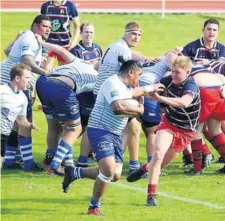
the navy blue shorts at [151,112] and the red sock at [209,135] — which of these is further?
the red sock at [209,135]

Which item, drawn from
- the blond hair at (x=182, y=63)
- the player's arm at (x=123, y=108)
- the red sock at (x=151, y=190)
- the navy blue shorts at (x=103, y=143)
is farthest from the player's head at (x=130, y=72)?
the red sock at (x=151, y=190)

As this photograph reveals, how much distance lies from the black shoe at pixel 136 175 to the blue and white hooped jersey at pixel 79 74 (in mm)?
1776

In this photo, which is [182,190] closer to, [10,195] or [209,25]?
[10,195]

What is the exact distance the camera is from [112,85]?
11.6 m

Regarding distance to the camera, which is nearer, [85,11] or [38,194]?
[38,194]

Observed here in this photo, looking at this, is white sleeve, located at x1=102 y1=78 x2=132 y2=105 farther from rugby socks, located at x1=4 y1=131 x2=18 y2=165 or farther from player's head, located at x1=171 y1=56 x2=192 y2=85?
rugby socks, located at x1=4 y1=131 x2=18 y2=165

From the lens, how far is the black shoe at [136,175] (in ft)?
43.2

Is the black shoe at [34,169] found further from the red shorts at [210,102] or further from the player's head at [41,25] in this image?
the red shorts at [210,102]

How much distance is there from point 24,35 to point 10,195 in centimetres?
292

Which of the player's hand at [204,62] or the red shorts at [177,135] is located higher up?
the player's hand at [204,62]

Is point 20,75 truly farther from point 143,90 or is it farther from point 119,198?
point 119,198

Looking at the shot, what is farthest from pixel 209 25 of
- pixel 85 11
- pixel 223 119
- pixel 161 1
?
pixel 161 1

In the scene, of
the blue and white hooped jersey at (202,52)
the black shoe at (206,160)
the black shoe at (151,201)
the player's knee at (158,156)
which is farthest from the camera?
the blue and white hooped jersey at (202,52)

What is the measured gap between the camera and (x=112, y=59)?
47.4 feet
